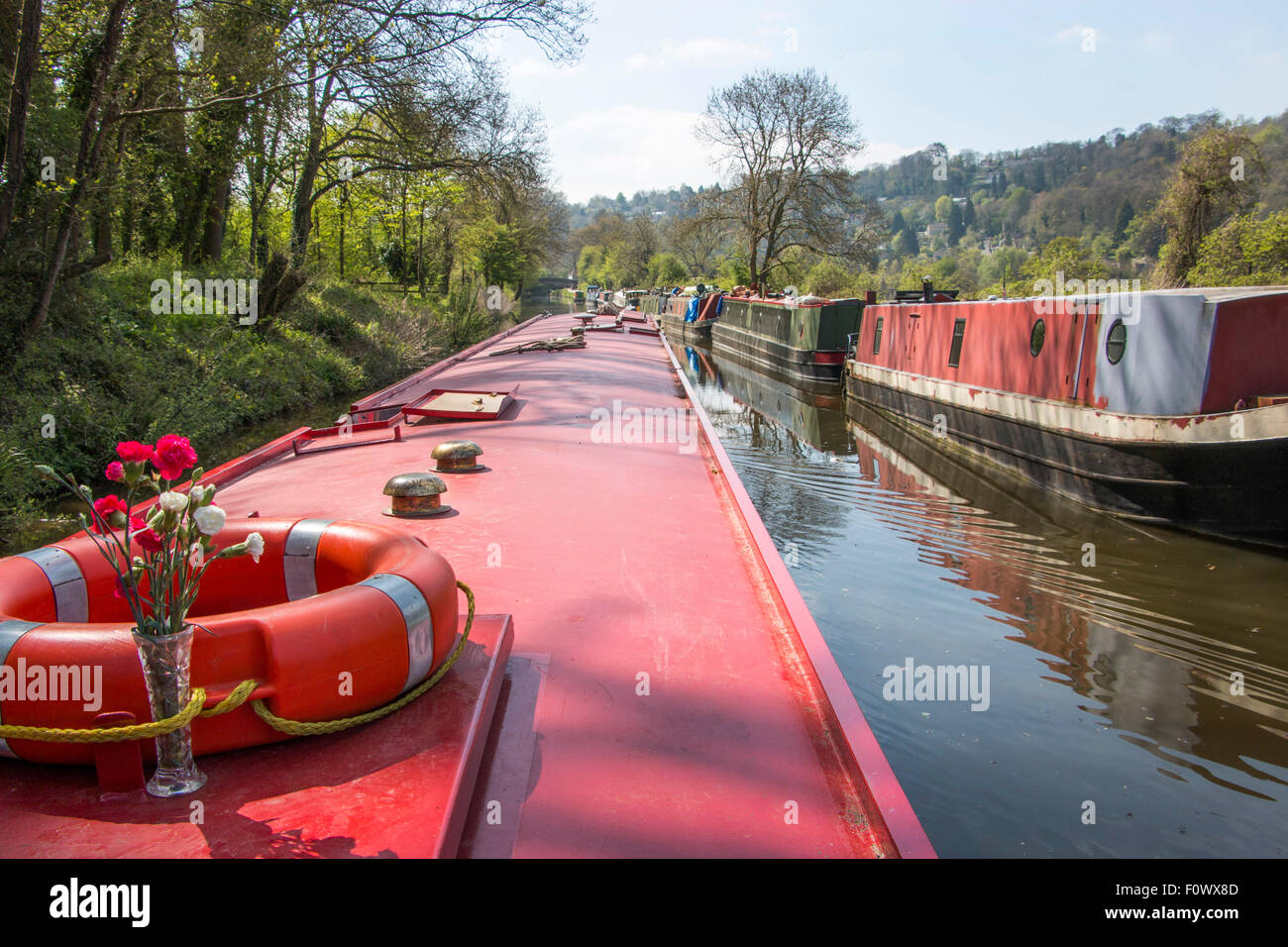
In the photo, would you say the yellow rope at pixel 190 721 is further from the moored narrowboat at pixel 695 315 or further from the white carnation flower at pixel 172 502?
the moored narrowboat at pixel 695 315

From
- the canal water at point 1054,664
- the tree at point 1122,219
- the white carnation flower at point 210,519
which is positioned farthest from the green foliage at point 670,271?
the white carnation flower at point 210,519

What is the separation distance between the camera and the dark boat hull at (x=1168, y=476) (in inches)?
317

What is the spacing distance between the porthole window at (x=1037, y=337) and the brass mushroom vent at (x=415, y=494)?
9463 millimetres

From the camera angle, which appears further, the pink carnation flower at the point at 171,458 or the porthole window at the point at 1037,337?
the porthole window at the point at 1037,337

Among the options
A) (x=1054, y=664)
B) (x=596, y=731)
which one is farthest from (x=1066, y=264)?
(x=596, y=731)

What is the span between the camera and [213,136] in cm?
1642

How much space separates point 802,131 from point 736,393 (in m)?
20.5

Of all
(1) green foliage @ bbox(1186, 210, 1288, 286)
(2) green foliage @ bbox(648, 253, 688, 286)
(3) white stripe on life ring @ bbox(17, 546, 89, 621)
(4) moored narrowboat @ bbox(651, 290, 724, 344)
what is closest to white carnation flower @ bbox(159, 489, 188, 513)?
(3) white stripe on life ring @ bbox(17, 546, 89, 621)

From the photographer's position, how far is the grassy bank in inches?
341

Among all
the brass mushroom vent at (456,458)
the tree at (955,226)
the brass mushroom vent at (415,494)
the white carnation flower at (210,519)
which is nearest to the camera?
the white carnation flower at (210,519)

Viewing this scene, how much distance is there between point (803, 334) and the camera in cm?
2377

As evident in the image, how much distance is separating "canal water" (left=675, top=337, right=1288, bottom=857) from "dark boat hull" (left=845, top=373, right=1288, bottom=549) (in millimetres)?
277

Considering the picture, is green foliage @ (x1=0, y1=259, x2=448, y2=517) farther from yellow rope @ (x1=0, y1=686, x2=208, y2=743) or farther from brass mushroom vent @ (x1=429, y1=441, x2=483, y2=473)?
yellow rope @ (x1=0, y1=686, x2=208, y2=743)

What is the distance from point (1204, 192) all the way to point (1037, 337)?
1935 centimetres
